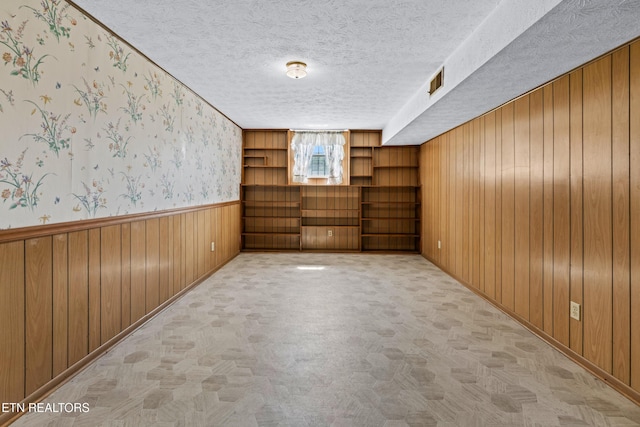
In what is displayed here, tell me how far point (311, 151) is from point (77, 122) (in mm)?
4382

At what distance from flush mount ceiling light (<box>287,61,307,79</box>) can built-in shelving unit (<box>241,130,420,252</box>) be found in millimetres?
3226

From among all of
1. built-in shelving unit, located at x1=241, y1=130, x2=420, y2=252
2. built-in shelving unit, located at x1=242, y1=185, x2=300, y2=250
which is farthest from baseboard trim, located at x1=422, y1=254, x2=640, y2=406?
built-in shelving unit, located at x1=242, y1=185, x2=300, y2=250

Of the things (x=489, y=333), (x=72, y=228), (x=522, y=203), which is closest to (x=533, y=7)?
(x=522, y=203)

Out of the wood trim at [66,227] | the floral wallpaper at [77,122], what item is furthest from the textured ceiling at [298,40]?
the wood trim at [66,227]

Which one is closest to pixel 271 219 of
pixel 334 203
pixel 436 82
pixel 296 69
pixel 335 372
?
pixel 334 203

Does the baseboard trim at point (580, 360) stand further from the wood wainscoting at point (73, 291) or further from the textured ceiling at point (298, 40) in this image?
the wood wainscoting at point (73, 291)

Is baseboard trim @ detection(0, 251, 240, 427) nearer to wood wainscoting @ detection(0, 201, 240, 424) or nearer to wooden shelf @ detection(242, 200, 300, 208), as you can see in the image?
wood wainscoting @ detection(0, 201, 240, 424)

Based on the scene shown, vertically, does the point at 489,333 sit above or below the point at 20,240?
below

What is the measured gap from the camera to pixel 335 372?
205cm

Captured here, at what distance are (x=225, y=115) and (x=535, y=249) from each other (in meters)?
4.35

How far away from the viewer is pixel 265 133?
20.4ft

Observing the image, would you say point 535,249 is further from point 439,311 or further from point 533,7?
point 533,7

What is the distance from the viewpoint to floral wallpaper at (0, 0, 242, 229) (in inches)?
63.3

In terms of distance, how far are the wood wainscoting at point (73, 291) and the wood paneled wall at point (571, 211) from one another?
3287mm
